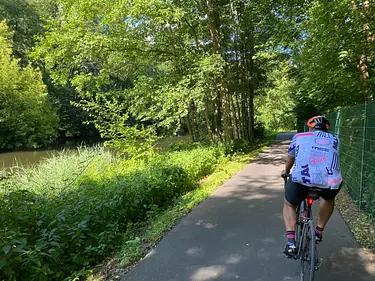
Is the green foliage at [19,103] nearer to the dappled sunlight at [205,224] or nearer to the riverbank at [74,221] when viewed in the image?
the riverbank at [74,221]

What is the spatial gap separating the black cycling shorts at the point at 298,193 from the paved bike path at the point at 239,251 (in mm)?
864

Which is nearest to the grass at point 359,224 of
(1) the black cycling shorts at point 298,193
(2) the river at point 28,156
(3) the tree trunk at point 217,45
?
(1) the black cycling shorts at point 298,193

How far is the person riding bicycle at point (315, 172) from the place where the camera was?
2.80 metres

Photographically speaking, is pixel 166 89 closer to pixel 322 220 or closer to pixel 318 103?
pixel 318 103

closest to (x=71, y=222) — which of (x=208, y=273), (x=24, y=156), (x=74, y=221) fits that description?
(x=74, y=221)

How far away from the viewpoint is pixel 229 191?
23.3ft

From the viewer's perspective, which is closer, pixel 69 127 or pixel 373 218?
pixel 373 218

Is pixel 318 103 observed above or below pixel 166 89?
below

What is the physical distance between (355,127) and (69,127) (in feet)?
130

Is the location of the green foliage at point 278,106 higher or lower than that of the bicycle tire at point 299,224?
lower

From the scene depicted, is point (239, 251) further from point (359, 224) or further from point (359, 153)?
point (359, 153)

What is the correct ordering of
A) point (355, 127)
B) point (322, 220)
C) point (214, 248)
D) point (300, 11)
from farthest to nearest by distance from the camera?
1. point (300, 11)
2. point (355, 127)
3. point (214, 248)
4. point (322, 220)

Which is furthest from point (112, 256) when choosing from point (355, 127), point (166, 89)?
point (166, 89)

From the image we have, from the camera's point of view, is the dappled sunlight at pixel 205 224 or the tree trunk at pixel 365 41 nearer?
the dappled sunlight at pixel 205 224
